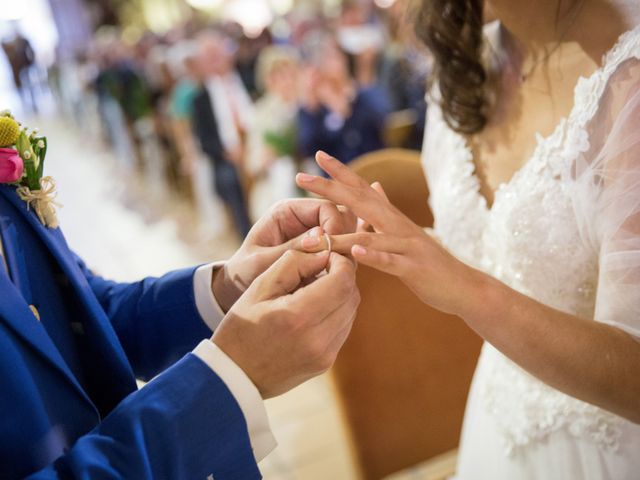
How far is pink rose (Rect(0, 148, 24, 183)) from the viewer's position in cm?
77

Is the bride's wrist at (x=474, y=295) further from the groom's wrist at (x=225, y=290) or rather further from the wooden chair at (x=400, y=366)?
the wooden chair at (x=400, y=366)

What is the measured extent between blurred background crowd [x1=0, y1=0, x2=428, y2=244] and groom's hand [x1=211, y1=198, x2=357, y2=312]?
0.81m

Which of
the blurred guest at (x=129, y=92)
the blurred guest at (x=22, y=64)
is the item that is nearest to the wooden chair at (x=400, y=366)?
the blurred guest at (x=129, y=92)

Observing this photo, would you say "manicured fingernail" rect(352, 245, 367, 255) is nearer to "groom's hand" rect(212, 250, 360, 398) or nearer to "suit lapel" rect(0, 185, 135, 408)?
"groom's hand" rect(212, 250, 360, 398)

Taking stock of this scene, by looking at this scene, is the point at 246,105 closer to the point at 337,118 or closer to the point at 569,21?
the point at 337,118

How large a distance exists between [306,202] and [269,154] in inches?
125

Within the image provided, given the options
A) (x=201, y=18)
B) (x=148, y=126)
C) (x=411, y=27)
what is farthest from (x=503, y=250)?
(x=201, y=18)

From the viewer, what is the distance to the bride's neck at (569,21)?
101cm

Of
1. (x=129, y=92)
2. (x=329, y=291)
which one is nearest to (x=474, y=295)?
(x=329, y=291)

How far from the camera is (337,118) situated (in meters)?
3.83

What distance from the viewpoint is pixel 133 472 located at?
67 cm

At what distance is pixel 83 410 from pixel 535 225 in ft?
→ 2.52

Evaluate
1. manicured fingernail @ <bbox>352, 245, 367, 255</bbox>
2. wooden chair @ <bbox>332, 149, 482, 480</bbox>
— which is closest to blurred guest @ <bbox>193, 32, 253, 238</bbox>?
wooden chair @ <bbox>332, 149, 482, 480</bbox>

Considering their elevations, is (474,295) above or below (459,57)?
below
